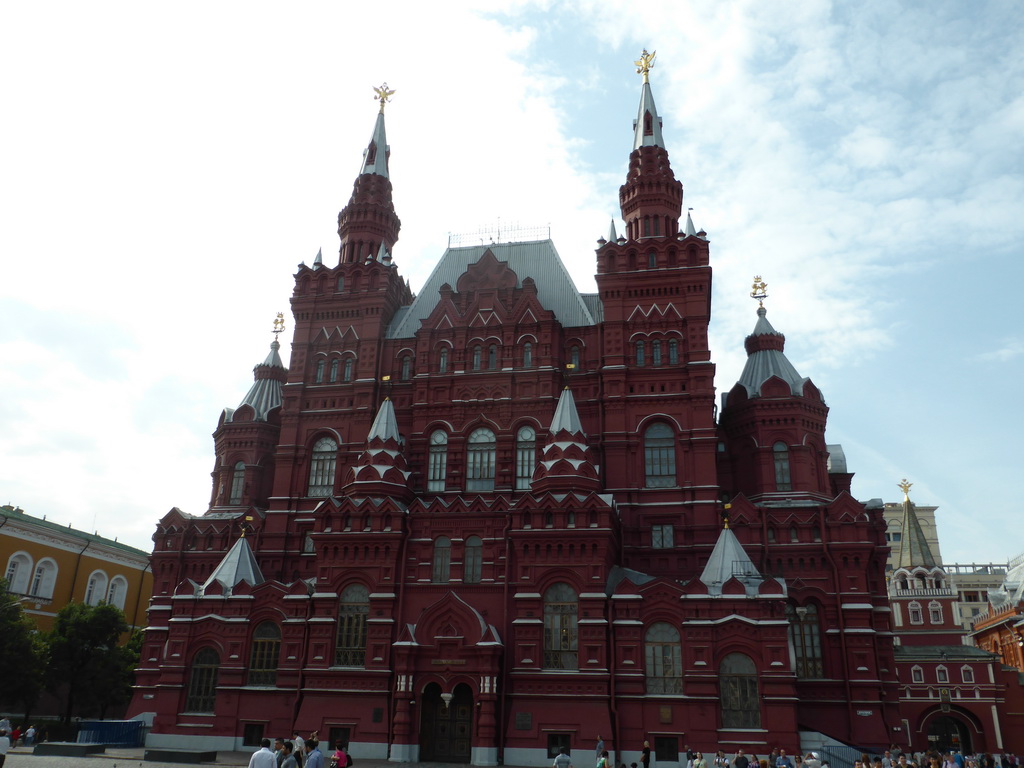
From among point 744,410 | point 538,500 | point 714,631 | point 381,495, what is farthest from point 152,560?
point 744,410

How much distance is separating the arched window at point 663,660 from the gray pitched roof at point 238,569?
18.9 m

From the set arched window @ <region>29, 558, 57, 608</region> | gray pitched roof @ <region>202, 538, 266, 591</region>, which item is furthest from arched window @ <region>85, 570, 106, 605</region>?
gray pitched roof @ <region>202, 538, 266, 591</region>

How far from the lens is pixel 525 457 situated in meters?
41.2

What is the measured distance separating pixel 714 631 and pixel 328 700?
16785 millimetres

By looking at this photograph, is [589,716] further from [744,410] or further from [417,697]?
[744,410]

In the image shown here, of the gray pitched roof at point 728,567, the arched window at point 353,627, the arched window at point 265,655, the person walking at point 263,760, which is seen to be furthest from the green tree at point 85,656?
the person walking at point 263,760

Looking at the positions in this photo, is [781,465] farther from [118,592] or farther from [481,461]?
[118,592]

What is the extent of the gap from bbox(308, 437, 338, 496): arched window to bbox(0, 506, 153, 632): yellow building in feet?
43.8

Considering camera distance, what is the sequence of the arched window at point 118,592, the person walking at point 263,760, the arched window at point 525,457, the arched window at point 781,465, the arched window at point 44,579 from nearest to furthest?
the person walking at point 263,760
the arched window at point 525,457
the arched window at point 781,465
the arched window at point 44,579
the arched window at point 118,592

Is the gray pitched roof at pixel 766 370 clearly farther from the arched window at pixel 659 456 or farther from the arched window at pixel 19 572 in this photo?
the arched window at pixel 19 572

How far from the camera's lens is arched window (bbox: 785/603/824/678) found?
3612 cm

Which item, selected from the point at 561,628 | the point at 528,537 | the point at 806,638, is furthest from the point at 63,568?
the point at 806,638

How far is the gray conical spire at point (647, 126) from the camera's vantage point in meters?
49.2

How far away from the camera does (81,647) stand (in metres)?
47.3
